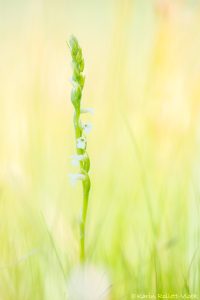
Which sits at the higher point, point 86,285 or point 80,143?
point 80,143

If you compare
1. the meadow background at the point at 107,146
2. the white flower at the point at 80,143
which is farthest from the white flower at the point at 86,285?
the white flower at the point at 80,143

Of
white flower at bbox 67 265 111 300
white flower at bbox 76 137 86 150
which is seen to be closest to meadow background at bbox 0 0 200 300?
white flower at bbox 67 265 111 300

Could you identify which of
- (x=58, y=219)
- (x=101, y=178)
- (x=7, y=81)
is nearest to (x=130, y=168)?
(x=101, y=178)

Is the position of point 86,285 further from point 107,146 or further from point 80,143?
point 107,146

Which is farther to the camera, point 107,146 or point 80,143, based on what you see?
point 107,146

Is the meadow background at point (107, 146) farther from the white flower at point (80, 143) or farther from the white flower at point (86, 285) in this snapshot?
the white flower at point (80, 143)

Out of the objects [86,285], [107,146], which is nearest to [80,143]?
[86,285]
